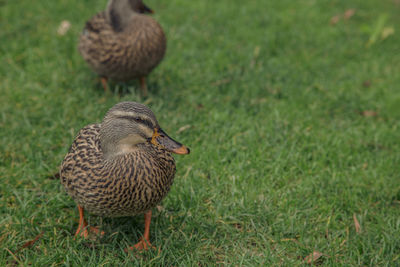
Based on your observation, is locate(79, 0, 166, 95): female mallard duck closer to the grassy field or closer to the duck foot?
the grassy field

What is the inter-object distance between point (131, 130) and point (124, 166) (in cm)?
23

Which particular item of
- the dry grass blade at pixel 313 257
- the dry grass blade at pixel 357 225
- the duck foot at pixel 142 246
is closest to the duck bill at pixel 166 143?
the duck foot at pixel 142 246

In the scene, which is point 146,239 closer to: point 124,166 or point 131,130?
point 124,166

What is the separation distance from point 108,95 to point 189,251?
6.91ft

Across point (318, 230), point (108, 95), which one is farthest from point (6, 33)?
point (318, 230)

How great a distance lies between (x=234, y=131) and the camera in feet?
13.1

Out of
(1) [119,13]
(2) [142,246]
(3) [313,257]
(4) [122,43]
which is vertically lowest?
(2) [142,246]

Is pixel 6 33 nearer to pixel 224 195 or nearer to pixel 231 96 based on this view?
pixel 231 96

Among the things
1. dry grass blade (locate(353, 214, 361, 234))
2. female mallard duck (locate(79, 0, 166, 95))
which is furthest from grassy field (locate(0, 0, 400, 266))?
female mallard duck (locate(79, 0, 166, 95))

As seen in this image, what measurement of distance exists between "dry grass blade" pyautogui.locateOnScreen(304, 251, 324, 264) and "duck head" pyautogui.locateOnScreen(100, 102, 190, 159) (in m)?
1.13

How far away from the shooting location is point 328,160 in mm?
3777

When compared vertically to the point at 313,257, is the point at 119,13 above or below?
above

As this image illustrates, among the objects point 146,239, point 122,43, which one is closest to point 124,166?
point 146,239

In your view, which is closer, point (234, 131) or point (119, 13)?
point (234, 131)
